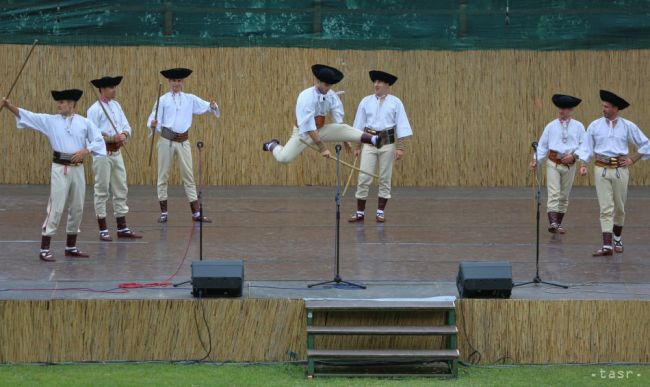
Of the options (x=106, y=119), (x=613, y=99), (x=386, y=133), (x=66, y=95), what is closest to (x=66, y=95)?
(x=66, y=95)

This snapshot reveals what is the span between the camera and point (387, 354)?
1101 cm

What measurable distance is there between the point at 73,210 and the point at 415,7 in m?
9.12

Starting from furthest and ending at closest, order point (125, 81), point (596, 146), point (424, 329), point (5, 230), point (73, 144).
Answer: point (125, 81) < point (5, 230) < point (596, 146) < point (73, 144) < point (424, 329)

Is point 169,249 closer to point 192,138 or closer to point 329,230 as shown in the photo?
point 329,230

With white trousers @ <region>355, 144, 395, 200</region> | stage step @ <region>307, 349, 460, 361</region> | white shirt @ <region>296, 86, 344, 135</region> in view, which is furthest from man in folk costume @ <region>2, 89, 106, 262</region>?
white trousers @ <region>355, 144, 395, 200</region>

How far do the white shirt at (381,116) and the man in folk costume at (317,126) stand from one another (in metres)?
1.87

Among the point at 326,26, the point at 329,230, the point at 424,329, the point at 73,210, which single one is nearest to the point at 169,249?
the point at 73,210

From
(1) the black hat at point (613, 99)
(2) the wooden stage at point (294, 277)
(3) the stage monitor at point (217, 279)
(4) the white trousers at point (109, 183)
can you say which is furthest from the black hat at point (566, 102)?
(3) the stage monitor at point (217, 279)

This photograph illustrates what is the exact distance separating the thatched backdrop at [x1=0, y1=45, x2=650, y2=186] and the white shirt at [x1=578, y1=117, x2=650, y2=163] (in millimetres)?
6224

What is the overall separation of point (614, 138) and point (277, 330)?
5.48 m

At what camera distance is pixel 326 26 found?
67.9 feet

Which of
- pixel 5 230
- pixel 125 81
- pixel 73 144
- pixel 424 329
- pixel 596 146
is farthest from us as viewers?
pixel 125 81

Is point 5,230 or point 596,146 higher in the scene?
point 596,146

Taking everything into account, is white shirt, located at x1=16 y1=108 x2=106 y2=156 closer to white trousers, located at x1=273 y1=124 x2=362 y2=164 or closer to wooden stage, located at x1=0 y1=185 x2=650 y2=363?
wooden stage, located at x1=0 y1=185 x2=650 y2=363
